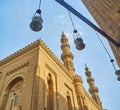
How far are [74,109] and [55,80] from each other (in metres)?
2.79

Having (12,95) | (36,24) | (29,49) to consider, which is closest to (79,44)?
(36,24)

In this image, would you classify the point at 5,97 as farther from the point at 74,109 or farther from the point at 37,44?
the point at 74,109

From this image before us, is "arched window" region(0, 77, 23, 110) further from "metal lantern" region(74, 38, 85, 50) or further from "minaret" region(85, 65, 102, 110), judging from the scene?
"minaret" region(85, 65, 102, 110)

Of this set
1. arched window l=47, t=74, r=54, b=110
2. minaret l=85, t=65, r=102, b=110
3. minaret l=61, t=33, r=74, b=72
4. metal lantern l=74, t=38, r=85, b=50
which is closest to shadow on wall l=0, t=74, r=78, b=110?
arched window l=47, t=74, r=54, b=110

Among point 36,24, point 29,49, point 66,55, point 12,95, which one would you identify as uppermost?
point 66,55

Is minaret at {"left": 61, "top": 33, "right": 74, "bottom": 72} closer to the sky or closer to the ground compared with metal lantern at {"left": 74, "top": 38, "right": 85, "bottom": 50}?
closer to the sky

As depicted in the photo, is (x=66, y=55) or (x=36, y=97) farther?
(x=66, y=55)

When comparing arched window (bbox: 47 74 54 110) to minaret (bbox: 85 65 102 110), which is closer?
arched window (bbox: 47 74 54 110)

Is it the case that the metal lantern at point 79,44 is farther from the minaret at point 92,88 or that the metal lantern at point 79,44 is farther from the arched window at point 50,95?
the minaret at point 92,88

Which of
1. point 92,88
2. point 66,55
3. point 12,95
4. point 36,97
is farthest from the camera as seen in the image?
point 92,88

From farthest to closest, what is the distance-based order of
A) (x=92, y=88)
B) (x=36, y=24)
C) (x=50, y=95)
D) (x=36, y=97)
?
(x=92, y=88), (x=50, y=95), (x=36, y=97), (x=36, y=24)

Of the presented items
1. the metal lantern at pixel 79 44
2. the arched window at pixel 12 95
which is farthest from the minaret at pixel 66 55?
the metal lantern at pixel 79 44

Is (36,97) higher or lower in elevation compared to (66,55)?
lower

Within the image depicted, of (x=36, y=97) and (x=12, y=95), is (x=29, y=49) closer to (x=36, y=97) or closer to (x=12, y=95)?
(x=12, y=95)
